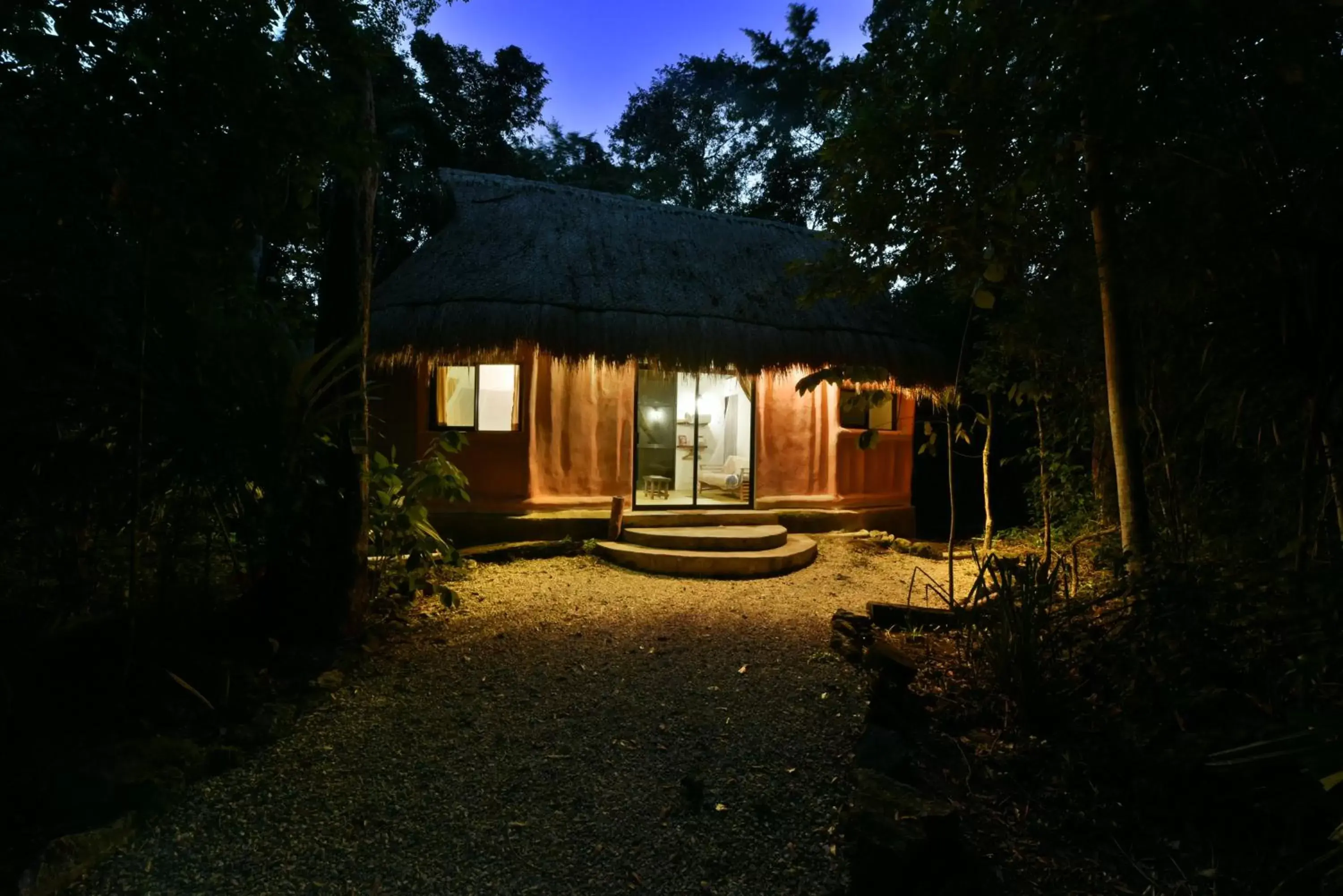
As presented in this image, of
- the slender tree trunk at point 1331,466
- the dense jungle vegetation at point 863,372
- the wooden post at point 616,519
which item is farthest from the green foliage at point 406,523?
the slender tree trunk at point 1331,466

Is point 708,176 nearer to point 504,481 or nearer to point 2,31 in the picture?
point 504,481

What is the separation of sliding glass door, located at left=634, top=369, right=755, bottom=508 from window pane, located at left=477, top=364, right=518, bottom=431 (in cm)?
188

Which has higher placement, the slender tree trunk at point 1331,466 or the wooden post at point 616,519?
the slender tree trunk at point 1331,466

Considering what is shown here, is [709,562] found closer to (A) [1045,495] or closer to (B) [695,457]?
(B) [695,457]

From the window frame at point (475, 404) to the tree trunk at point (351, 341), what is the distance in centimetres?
298

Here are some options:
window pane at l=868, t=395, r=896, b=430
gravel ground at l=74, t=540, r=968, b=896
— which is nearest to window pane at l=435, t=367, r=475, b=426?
gravel ground at l=74, t=540, r=968, b=896

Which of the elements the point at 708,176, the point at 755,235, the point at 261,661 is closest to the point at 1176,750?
the point at 261,661

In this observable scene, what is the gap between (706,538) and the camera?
21.8ft

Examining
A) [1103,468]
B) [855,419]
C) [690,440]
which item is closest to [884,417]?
[855,419]

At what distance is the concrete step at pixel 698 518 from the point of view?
730 cm

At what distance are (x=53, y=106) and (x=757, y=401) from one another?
6.77 meters

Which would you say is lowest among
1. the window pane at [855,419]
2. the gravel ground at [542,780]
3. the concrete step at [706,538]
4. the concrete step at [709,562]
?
the gravel ground at [542,780]

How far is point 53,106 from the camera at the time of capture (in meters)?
2.51

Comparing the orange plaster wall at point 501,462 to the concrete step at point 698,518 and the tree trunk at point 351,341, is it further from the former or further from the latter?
the tree trunk at point 351,341
